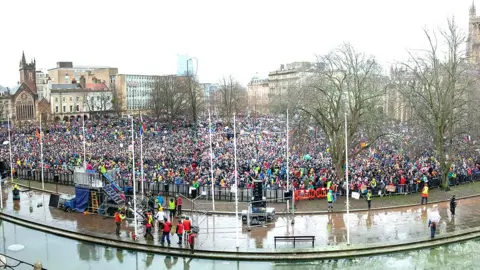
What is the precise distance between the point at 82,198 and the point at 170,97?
57950 millimetres

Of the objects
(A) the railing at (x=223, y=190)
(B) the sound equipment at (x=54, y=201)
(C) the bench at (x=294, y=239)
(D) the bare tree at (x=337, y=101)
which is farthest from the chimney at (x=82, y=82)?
(C) the bench at (x=294, y=239)

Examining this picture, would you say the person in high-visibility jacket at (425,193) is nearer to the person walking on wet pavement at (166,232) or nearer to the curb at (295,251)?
the curb at (295,251)

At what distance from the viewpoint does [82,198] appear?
23.7 meters

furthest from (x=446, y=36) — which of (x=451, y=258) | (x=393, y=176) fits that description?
(x=451, y=258)

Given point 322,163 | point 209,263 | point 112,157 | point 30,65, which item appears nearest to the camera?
point 209,263

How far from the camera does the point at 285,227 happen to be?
20.4m

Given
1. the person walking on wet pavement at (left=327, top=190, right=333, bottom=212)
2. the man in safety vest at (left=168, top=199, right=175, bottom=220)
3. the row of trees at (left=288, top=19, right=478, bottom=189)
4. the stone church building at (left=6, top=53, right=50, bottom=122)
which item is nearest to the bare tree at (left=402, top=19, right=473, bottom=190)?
the row of trees at (left=288, top=19, right=478, bottom=189)

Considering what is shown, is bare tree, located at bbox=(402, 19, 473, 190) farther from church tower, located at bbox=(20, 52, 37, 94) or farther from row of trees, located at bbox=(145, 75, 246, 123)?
church tower, located at bbox=(20, 52, 37, 94)

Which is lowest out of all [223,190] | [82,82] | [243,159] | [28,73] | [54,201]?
[54,201]

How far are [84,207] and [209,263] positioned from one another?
1011 cm

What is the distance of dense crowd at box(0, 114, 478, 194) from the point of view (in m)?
28.2

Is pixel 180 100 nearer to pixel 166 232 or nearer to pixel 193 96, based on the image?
pixel 193 96

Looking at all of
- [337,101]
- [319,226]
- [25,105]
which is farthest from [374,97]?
[25,105]

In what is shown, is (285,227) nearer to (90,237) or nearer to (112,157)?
(90,237)
